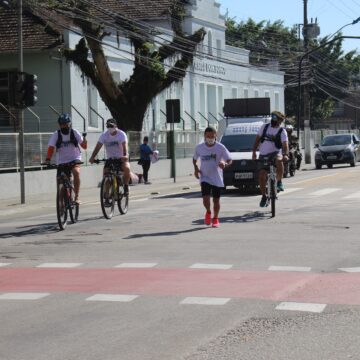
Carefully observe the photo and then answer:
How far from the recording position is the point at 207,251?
34.3 ft

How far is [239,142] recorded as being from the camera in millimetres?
22953

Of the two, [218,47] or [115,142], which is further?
[218,47]

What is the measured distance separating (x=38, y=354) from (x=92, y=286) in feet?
8.34

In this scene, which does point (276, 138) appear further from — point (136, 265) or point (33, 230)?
point (136, 265)

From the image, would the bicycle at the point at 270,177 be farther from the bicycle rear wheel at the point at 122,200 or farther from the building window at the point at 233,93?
the building window at the point at 233,93

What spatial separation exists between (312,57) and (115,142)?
243 ft

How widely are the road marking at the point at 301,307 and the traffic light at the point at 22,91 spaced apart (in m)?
13.2

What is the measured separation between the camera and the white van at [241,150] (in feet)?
69.7

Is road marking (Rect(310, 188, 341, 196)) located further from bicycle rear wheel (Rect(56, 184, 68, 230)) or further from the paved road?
bicycle rear wheel (Rect(56, 184, 68, 230))

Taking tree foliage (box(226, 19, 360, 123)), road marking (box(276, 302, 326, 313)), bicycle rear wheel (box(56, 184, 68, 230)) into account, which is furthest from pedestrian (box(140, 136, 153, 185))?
tree foliage (box(226, 19, 360, 123))

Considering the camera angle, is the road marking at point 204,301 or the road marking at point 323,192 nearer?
the road marking at point 204,301

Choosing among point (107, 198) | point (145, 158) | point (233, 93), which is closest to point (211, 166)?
point (107, 198)

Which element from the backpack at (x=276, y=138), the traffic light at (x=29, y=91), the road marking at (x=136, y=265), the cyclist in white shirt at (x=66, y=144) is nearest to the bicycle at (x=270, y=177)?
the backpack at (x=276, y=138)

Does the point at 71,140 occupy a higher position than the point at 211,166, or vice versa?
the point at 71,140
